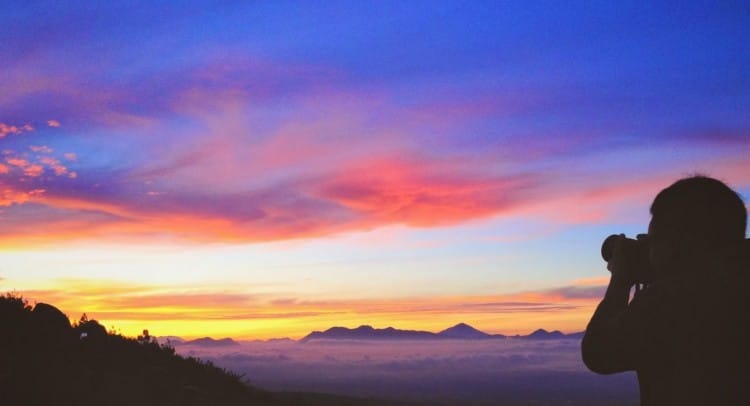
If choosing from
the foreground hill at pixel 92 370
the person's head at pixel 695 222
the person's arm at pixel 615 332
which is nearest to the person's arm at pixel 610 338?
the person's arm at pixel 615 332

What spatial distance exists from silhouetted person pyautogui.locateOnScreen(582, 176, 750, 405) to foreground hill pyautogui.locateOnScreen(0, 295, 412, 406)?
447 inches

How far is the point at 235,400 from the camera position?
57.6 ft

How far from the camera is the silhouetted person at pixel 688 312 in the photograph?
247cm

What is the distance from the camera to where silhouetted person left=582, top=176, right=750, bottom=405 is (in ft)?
8.11

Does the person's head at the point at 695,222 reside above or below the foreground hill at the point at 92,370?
above

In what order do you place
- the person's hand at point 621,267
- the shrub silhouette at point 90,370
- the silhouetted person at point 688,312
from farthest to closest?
1. the shrub silhouette at point 90,370
2. the person's hand at point 621,267
3. the silhouetted person at point 688,312

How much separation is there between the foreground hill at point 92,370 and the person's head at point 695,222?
11.5 meters

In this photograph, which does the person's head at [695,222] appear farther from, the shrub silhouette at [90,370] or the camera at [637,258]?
the shrub silhouette at [90,370]

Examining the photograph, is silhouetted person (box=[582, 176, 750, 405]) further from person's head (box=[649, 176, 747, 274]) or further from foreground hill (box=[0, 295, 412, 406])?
foreground hill (box=[0, 295, 412, 406])

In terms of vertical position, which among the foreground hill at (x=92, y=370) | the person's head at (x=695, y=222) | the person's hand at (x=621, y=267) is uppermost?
the person's head at (x=695, y=222)

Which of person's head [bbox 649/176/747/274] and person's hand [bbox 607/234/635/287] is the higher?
person's head [bbox 649/176/747/274]

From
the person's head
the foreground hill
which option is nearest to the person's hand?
the person's head

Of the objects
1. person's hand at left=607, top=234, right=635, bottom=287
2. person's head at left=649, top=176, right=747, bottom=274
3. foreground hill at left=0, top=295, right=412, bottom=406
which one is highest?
person's head at left=649, top=176, right=747, bottom=274

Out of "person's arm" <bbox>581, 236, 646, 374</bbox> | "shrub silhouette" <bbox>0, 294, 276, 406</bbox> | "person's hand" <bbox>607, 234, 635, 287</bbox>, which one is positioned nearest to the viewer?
"person's arm" <bbox>581, 236, 646, 374</bbox>
